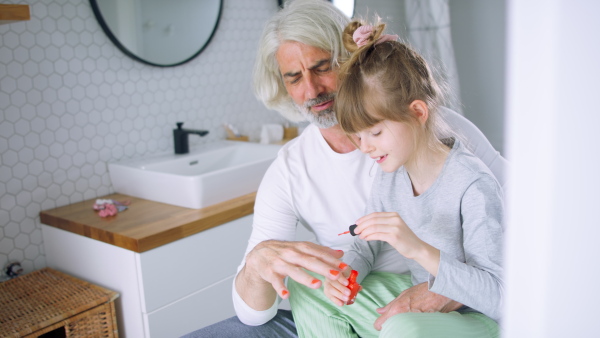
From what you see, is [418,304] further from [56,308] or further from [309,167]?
[56,308]

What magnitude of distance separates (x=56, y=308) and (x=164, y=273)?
1.12ft

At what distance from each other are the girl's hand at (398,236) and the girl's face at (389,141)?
0.22 m

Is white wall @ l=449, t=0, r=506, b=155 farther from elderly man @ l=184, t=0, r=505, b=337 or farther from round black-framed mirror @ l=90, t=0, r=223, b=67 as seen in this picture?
elderly man @ l=184, t=0, r=505, b=337

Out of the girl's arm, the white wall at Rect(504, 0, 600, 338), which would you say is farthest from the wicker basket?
the white wall at Rect(504, 0, 600, 338)

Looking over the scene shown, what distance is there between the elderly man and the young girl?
126mm

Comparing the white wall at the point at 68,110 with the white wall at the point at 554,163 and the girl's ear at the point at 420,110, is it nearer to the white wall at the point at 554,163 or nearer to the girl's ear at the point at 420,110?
the girl's ear at the point at 420,110

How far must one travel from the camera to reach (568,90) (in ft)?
0.81

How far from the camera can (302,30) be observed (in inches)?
60.1

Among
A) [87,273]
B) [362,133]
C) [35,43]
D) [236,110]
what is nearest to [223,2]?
A: [236,110]

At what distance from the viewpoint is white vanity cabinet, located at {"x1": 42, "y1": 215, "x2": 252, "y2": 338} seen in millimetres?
1783

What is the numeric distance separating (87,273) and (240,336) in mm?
820

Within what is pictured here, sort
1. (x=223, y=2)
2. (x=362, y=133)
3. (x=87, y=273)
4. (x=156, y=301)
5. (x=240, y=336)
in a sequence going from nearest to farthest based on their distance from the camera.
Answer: (x=362, y=133), (x=240, y=336), (x=156, y=301), (x=87, y=273), (x=223, y=2)

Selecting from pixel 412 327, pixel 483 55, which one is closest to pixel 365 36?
pixel 412 327

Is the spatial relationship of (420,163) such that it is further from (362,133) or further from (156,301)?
(156,301)
